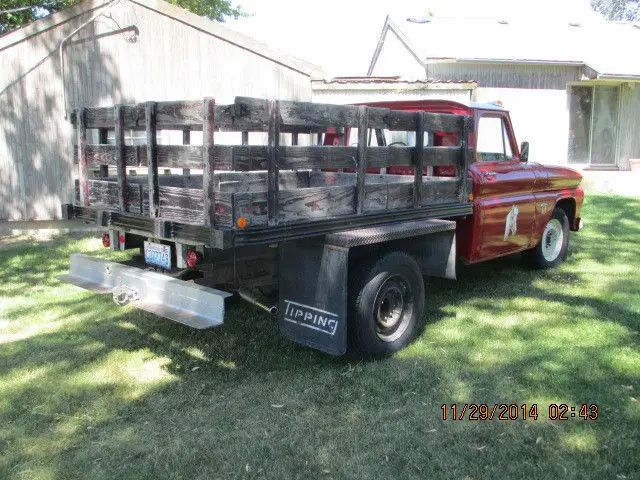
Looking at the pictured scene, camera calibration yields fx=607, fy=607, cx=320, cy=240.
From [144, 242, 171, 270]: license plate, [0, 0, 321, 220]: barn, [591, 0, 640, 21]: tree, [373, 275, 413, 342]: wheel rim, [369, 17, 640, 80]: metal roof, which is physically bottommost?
[373, 275, 413, 342]: wheel rim

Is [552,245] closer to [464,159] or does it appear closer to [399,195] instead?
[464,159]

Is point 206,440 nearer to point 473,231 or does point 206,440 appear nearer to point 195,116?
point 195,116

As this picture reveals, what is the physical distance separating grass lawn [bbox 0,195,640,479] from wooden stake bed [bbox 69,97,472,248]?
3.55ft

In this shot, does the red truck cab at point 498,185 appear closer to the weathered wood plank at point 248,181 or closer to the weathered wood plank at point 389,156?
the weathered wood plank at point 248,181

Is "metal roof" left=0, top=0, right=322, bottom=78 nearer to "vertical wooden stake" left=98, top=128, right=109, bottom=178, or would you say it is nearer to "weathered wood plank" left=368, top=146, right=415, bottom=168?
"vertical wooden stake" left=98, top=128, right=109, bottom=178

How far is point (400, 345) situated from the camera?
471 cm

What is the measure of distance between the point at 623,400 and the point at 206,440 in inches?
103

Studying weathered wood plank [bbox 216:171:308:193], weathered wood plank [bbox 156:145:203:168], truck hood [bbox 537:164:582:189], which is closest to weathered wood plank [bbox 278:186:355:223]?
weathered wood plank [bbox 156:145:203:168]

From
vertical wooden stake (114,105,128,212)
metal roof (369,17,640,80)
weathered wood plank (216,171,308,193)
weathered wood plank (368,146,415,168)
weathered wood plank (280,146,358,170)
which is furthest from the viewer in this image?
metal roof (369,17,640,80)

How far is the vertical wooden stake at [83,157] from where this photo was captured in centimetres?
469

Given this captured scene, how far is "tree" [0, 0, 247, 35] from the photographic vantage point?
16734mm

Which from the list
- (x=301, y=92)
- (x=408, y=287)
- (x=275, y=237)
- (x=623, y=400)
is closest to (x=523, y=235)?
(x=408, y=287)

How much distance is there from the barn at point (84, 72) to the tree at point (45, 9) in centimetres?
246

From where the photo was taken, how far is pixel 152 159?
4.03 m
